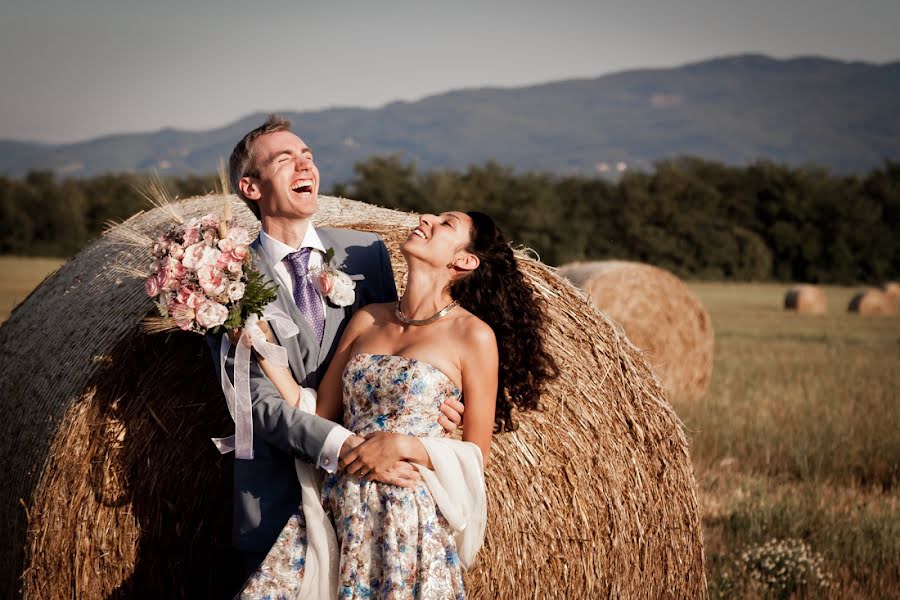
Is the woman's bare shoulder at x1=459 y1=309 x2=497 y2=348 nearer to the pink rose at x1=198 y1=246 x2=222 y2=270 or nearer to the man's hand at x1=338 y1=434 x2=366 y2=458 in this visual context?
the man's hand at x1=338 y1=434 x2=366 y2=458

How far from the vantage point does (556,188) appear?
4656 cm

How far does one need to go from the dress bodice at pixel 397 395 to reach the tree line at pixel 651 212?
3566 cm

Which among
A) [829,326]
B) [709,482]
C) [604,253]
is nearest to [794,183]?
[604,253]

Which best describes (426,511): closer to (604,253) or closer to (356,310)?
(356,310)

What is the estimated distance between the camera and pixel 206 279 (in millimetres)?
3549

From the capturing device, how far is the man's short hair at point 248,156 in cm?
403

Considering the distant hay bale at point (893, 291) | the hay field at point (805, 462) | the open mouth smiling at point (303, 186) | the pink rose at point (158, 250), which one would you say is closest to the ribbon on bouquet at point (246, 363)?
the pink rose at point (158, 250)

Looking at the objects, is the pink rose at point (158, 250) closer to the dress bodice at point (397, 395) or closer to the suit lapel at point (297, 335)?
the suit lapel at point (297, 335)

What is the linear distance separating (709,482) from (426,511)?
152 inches

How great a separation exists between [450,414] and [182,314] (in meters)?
1.08

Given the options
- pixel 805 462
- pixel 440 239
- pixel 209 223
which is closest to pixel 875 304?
pixel 805 462

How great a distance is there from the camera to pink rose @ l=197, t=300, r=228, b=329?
3574 mm

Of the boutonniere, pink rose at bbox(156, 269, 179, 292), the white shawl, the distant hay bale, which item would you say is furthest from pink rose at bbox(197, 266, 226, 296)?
the distant hay bale

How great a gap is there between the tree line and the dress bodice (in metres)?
35.7
